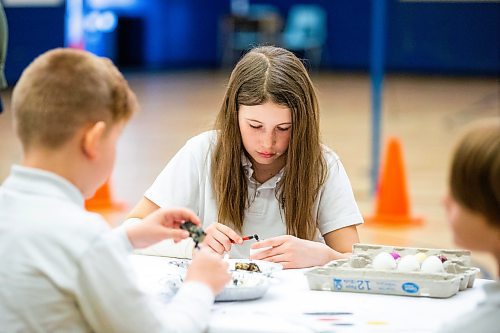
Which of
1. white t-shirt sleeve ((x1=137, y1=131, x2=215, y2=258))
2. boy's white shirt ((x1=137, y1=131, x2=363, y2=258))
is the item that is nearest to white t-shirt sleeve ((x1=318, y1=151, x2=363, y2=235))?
boy's white shirt ((x1=137, y1=131, x2=363, y2=258))

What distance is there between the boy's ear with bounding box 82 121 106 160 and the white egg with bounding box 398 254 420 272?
2.91 ft

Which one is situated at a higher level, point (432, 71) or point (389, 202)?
point (389, 202)

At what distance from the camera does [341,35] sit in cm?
1939

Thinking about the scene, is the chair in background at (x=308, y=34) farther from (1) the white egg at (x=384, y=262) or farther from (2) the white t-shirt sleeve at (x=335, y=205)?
(1) the white egg at (x=384, y=262)

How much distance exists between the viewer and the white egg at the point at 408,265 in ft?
8.27

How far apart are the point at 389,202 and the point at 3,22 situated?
3.39m

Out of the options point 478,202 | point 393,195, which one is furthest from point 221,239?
point 393,195

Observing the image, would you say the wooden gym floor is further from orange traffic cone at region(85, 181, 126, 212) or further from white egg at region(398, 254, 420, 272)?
white egg at region(398, 254, 420, 272)

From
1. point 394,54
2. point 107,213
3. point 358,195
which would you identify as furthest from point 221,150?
point 394,54

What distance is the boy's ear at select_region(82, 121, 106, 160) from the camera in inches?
76.9

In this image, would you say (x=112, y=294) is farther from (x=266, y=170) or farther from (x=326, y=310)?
(x=266, y=170)

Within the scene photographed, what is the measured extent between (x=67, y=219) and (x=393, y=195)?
520 centimetres

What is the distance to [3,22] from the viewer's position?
14.1 feet

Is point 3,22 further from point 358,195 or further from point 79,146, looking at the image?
point 358,195
